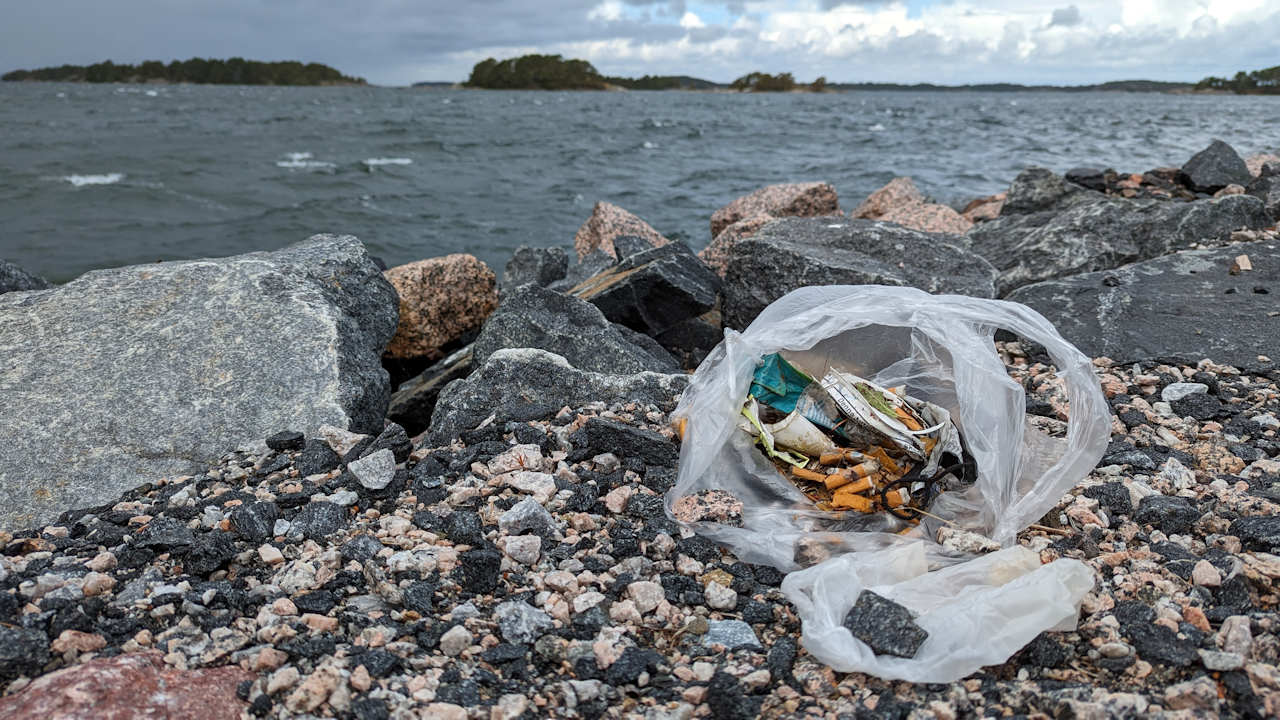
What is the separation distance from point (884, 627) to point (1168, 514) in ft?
4.08

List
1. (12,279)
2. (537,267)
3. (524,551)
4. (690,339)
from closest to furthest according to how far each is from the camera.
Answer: (524,551), (12,279), (690,339), (537,267)

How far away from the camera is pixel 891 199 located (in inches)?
362

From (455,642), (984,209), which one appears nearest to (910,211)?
(984,209)

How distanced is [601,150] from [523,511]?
71.8 feet

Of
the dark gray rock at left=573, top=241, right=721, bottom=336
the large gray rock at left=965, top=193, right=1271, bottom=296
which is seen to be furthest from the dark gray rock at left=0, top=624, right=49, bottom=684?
the large gray rock at left=965, top=193, right=1271, bottom=296

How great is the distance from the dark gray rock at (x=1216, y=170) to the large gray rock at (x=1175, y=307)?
183 inches

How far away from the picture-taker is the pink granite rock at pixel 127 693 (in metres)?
1.71

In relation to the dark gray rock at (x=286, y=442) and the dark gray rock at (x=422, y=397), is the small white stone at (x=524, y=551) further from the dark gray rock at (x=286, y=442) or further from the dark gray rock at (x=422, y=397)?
the dark gray rock at (x=422, y=397)

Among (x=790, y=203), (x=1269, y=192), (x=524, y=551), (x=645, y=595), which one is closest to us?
(x=645, y=595)

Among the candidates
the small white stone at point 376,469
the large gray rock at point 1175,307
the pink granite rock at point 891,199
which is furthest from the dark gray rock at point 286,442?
the pink granite rock at point 891,199

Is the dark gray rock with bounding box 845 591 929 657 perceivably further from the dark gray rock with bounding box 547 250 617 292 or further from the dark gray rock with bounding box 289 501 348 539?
the dark gray rock with bounding box 547 250 617 292

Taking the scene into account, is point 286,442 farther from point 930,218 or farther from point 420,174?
point 420,174

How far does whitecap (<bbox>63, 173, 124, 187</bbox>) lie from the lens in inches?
608

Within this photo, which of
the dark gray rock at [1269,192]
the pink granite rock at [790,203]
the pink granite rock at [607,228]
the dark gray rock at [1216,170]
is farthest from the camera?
the dark gray rock at [1216,170]
